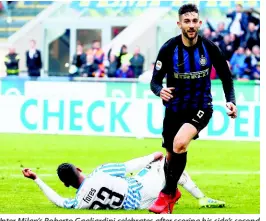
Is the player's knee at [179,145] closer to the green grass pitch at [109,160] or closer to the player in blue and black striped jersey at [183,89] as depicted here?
the player in blue and black striped jersey at [183,89]

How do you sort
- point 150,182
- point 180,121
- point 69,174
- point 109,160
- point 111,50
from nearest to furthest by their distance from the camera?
1. point 180,121
2. point 69,174
3. point 150,182
4. point 109,160
5. point 111,50

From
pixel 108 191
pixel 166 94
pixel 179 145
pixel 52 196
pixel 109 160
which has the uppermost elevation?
pixel 166 94

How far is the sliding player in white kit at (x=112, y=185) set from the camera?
35.6 ft

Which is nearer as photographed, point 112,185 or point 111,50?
point 112,185

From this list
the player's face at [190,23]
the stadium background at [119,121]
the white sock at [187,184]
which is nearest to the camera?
the player's face at [190,23]

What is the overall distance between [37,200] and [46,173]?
9.92 feet

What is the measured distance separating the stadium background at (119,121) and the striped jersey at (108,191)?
296 mm

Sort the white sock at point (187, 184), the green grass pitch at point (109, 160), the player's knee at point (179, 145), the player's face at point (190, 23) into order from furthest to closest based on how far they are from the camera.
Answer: the green grass pitch at point (109, 160) → the white sock at point (187, 184) → the player's knee at point (179, 145) → the player's face at point (190, 23)

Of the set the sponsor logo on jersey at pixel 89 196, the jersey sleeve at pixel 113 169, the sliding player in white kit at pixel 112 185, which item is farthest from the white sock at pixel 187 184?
the sponsor logo on jersey at pixel 89 196

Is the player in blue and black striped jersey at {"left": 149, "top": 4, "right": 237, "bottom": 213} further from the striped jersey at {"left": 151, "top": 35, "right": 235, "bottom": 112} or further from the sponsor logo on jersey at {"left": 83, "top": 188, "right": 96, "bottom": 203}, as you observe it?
the sponsor logo on jersey at {"left": 83, "top": 188, "right": 96, "bottom": 203}

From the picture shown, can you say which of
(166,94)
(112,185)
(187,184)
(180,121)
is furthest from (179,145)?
(187,184)

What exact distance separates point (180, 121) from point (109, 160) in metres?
6.85

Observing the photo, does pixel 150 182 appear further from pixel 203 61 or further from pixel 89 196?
pixel 203 61

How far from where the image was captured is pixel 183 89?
10.7m
